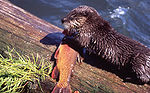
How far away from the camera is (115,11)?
7.48 m

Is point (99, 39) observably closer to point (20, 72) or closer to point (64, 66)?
point (64, 66)

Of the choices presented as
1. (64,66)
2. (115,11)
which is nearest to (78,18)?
(64,66)

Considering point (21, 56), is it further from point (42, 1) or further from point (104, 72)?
point (42, 1)

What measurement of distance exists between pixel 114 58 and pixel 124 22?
4441 mm

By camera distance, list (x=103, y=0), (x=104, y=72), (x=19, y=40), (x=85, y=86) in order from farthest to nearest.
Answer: (x=103, y=0), (x=19, y=40), (x=104, y=72), (x=85, y=86)

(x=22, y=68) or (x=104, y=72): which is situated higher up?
(x=104, y=72)

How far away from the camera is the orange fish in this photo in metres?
2.53

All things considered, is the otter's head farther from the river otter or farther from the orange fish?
the orange fish

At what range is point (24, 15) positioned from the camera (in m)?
3.67

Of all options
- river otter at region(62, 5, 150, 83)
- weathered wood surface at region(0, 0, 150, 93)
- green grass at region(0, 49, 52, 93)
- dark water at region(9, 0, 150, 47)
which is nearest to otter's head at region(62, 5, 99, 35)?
river otter at region(62, 5, 150, 83)

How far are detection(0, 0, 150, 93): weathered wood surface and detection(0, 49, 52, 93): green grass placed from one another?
0.45 feet

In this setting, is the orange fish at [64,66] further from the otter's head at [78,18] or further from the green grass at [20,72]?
the otter's head at [78,18]

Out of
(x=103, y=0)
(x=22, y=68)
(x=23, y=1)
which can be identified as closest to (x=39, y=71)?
(x=22, y=68)

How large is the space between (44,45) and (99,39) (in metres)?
0.95
